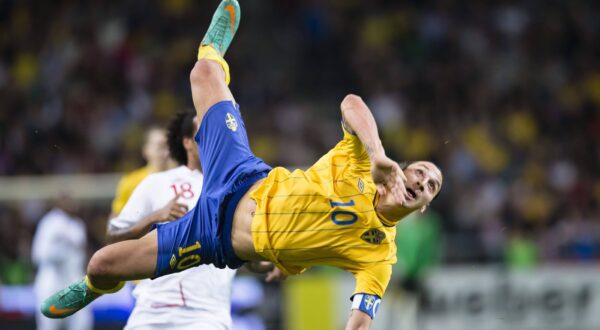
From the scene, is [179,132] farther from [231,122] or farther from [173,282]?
[173,282]

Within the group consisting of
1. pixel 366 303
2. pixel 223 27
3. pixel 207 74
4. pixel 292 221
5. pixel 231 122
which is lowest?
pixel 366 303

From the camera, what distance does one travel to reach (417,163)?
5785 millimetres

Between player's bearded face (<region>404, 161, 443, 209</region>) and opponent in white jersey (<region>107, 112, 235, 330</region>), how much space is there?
150 cm

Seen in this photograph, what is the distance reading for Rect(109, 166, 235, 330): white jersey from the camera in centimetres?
633

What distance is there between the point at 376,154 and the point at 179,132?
7.28ft

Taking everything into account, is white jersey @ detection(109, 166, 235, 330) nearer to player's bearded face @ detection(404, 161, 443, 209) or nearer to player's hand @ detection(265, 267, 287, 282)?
player's hand @ detection(265, 267, 287, 282)

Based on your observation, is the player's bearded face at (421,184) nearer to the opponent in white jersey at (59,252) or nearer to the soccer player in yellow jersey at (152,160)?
the soccer player in yellow jersey at (152,160)

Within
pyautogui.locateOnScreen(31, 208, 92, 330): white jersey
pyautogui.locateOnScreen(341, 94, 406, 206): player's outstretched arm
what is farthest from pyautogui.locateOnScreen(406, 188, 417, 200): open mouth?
pyautogui.locateOnScreen(31, 208, 92, 330): white jersey

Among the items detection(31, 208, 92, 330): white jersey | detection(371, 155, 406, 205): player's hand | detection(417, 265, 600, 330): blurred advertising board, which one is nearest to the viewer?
detection(371, 155, 406, 205): player's hand

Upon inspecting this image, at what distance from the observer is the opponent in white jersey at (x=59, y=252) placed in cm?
1270

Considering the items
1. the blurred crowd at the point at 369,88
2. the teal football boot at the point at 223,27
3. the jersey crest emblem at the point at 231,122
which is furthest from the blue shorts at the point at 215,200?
the blurred crowd at the point at 369,88

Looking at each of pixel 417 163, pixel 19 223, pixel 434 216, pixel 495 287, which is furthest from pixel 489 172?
pixel 417 163

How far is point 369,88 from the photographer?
18297 millimetres

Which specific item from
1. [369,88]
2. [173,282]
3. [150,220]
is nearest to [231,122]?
[150,220]
